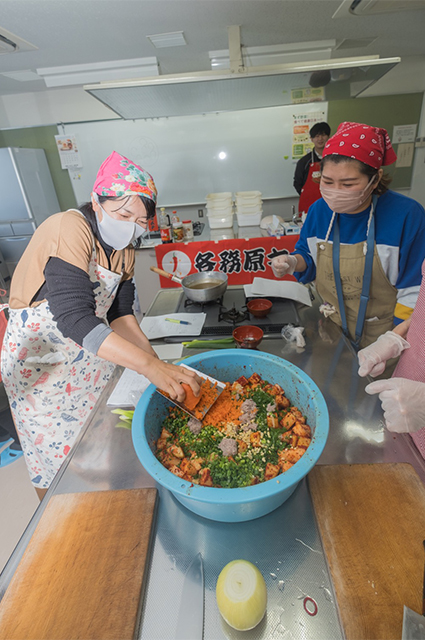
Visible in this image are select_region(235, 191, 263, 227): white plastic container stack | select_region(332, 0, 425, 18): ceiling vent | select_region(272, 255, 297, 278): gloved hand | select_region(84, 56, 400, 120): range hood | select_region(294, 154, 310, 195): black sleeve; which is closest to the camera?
select_region(272, 255, 297, 278): gloved hand

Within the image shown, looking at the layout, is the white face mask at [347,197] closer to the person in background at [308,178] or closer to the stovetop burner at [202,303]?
the stovetop burner at [202,303]

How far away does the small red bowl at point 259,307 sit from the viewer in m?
1.62

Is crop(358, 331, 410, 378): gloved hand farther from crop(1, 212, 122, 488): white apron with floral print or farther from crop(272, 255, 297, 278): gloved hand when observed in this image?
crop(1, 212, 122, 488): white apron with floral print

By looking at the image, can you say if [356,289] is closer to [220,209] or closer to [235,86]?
[235,86]

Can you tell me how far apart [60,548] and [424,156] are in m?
6.27

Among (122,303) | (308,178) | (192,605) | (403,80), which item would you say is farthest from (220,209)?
(192,605)

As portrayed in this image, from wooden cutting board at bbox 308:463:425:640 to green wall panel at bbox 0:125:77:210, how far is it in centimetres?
607

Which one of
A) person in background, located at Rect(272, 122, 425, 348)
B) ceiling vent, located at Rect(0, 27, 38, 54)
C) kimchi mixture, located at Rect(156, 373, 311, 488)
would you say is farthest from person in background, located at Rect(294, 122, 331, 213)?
kimchi mixture, located at Rect(156, 373, 311, 488)

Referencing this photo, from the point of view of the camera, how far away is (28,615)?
603 mm

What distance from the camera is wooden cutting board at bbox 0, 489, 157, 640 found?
1.92 ft

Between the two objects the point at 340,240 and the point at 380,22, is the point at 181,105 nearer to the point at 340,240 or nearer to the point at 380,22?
the point at 380,22

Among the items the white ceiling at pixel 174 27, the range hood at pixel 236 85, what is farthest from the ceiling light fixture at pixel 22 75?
the range hood at pixel 236 85

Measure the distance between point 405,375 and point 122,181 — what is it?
120 centimetres

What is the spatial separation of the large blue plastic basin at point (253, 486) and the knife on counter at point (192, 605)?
0.11 m
